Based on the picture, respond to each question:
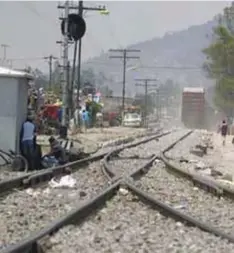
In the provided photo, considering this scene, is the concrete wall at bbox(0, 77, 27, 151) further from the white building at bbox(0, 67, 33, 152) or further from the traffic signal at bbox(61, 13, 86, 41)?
the traffic signal at bbox(61, 13, 86, 41)

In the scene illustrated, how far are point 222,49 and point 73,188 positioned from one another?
70142 millimetres

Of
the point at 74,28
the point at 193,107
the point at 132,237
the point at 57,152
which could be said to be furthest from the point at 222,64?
the point at 132,237

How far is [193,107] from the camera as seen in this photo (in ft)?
320

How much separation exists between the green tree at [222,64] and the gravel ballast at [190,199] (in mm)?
63268

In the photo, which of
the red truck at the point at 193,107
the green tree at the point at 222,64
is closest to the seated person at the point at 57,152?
the green tree at the point at 222,64

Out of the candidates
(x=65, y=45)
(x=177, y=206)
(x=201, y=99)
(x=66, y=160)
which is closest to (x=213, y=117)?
(x=201, y=99)

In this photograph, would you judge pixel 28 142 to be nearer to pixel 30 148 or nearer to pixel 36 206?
pixel 30 148

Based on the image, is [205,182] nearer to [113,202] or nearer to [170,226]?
[113,202]

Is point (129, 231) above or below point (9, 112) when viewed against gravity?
below

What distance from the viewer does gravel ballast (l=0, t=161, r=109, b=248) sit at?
896 cm

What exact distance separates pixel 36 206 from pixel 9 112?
8.32 meters

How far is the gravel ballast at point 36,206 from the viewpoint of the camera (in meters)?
8.96

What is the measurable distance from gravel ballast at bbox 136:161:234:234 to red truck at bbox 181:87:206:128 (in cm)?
7945

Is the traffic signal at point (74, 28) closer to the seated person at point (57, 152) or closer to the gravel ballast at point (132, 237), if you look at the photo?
the seated person at point (57, 152)
